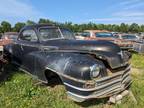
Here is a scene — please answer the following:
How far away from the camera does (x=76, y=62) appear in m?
5.45

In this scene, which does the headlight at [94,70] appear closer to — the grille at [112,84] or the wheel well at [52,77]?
the grille at [112,84]

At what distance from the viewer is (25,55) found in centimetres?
766

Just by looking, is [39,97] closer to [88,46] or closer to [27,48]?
[88,46]

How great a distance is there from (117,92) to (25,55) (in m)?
3.21

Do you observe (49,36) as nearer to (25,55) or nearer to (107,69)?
(25,55)

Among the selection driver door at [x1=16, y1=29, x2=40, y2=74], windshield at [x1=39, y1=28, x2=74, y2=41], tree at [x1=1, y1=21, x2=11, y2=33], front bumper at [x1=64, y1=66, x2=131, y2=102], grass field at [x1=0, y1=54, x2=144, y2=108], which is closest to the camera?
front bumper at [x1=64, y1=66, x2=131, y2=102]

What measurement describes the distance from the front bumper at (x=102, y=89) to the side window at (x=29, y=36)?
8.54 feet

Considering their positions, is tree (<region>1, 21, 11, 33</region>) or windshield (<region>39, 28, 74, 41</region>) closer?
windshield (<region>39, 28, 74, 41</region>)

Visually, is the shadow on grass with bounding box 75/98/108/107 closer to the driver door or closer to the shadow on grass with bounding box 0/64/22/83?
the driver door

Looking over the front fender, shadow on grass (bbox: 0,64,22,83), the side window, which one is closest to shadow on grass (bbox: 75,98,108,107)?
the front fender

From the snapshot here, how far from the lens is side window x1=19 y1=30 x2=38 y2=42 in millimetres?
7568

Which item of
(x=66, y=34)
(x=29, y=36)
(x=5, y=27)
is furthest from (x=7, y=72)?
(x=5, y=27)

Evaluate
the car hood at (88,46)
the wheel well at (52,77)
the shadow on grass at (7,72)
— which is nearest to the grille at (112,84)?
the car hood at (88,46)

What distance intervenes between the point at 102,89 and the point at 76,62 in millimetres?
809
